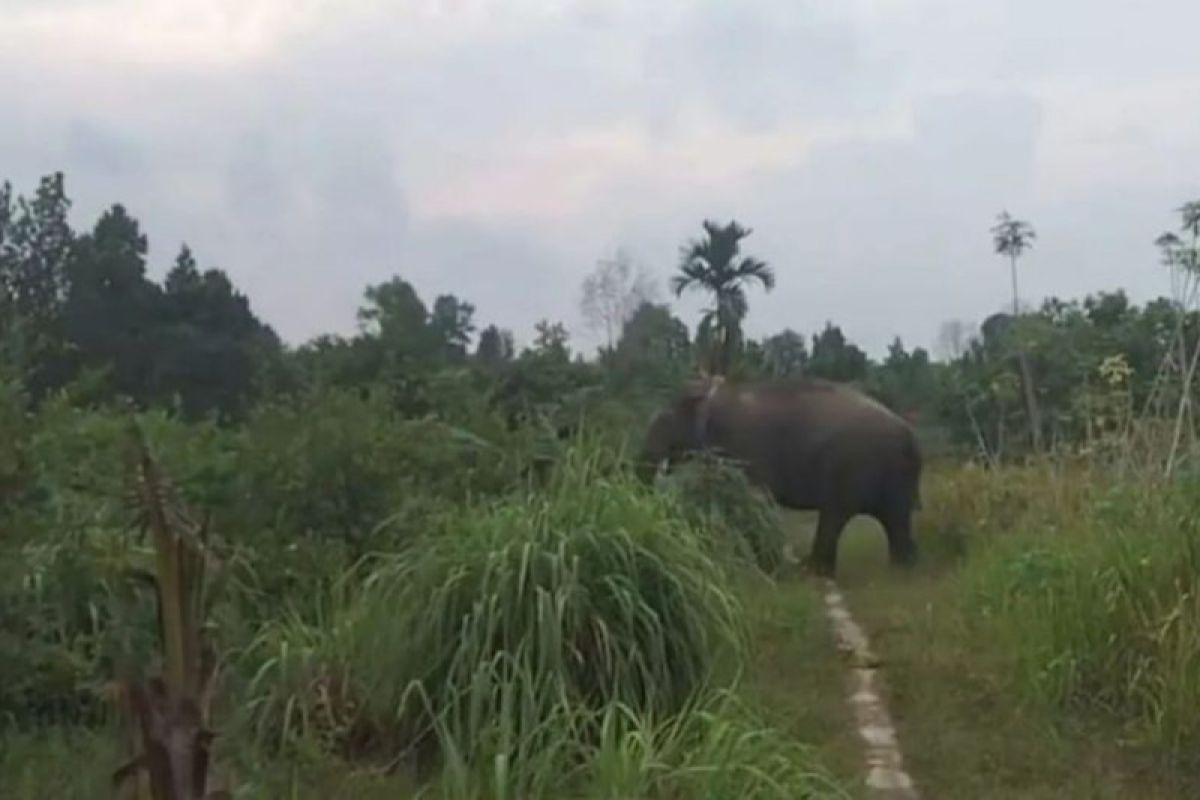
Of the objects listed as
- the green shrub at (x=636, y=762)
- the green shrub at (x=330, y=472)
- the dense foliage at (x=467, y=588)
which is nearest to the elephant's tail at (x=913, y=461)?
the dense foliage at (x=467, y=588)

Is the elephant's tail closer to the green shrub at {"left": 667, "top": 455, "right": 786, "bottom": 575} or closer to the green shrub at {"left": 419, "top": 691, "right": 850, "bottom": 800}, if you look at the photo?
the green shrub at {"left": 667, "top": 455, "right": 786, "bottom": 575}

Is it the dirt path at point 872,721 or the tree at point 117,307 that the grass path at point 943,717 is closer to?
the dirt path at point 872,721

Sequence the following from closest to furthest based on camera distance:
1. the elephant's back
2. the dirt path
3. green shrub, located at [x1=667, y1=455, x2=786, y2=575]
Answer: the dirt path < green shrub, located at [x1=667, y1=455, x2=786, y2=575] < the elephant's back

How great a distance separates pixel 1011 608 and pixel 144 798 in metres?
6.42

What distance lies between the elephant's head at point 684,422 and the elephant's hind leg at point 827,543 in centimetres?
118

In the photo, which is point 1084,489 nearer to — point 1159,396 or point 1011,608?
point 1159,396

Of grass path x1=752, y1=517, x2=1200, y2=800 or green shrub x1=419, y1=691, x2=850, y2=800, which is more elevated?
green shrub x1=419, y1=691, x2=850, y2=800

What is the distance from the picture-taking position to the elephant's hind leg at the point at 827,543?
13625 mm

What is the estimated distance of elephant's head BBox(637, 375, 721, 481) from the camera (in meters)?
14.3

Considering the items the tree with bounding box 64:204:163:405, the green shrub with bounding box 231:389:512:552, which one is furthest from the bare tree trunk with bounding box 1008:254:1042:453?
the tree with bounding box 64:204:163:405

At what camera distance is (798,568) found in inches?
522

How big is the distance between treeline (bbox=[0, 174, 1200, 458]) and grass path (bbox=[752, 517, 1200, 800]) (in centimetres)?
182

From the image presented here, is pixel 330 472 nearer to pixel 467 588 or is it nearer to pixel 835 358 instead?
pixel 467 588

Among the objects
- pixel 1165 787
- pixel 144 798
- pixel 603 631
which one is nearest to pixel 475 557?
pixel 603 631
